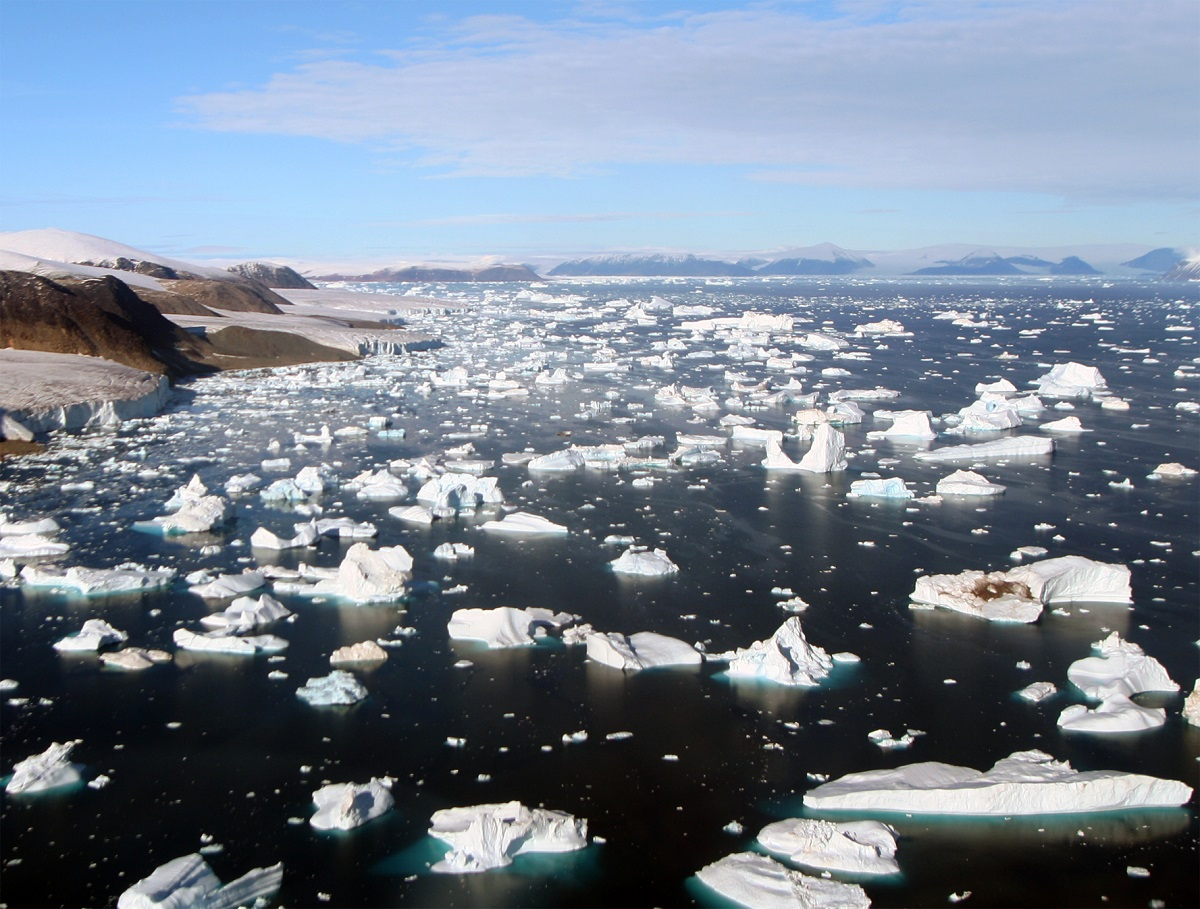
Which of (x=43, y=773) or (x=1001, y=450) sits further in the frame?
(x=1001, y=450)

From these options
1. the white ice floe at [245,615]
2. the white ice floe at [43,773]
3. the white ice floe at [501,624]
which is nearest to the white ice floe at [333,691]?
the white ice floe at [501,624]

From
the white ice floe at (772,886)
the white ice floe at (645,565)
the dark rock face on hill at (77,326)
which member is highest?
the dark rock face on hill at (77,326)

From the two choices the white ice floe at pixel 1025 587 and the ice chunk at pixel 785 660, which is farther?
the white ice floe at pixel 1025 587

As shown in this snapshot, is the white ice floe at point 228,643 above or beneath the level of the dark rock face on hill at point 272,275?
beneath

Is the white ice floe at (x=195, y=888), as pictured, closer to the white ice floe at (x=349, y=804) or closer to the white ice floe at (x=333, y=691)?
the white ice floe at (x=349, y=804)

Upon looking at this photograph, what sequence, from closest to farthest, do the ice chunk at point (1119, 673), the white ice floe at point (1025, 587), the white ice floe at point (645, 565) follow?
the ice chunk at point (1119, 673) < the white ice floe at point (1025, 587) < the white ice floe at point (645, 565)

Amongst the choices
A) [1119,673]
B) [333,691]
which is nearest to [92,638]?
[333,691]

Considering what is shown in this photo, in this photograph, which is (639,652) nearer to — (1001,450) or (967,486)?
(967,486)
